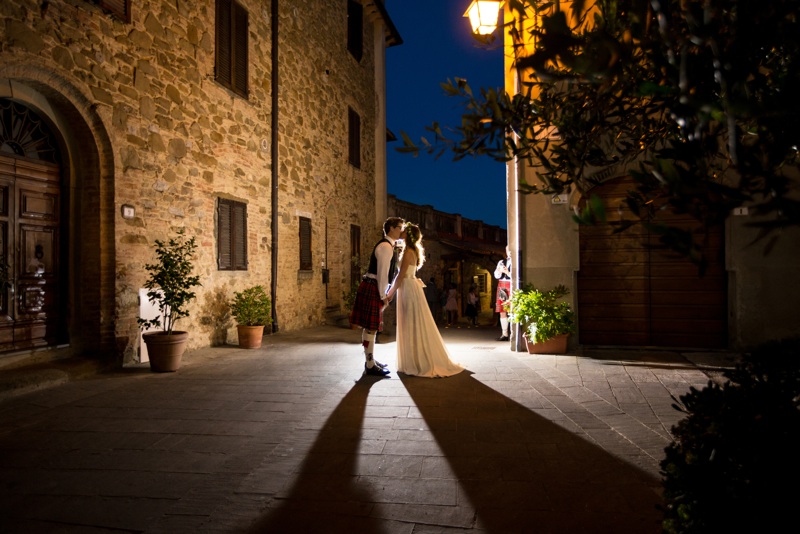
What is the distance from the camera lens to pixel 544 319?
6.89 metres

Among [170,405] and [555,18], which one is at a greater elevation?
[555,18]

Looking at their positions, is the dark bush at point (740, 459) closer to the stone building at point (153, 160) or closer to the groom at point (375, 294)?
the groom at point (375, 294)

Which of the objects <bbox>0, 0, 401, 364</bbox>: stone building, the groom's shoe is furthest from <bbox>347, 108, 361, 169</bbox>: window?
the groom's shoe

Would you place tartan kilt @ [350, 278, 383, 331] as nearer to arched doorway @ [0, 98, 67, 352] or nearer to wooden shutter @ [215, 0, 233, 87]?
arched doorway @ [0, 98, 67, 352]

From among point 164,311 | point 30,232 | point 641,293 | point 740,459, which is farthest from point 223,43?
point 740,459

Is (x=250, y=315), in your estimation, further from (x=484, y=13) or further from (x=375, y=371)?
(x=484, y=13)

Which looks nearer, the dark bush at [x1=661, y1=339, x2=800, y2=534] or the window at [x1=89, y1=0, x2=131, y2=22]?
the dark bush at [x1=661, y1=339, x2=800, y2=534]

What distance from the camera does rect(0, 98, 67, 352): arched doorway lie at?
527 cm

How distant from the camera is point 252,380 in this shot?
5391 mm

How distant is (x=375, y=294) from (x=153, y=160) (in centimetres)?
370

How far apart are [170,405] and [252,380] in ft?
3.69

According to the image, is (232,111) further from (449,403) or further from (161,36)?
(449,403)

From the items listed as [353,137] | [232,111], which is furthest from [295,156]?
[353,137]

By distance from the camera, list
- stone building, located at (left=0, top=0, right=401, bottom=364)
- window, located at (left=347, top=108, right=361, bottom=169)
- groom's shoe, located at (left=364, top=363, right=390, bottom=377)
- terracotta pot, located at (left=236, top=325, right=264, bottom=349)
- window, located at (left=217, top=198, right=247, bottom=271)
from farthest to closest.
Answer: window, located at (left=347, top=108, right=361, bottom=169), window, located at (left=217, top=198, right=247, bottom=271), terracotta pot, located at (left=236, top=325, right=264, bottom=349), groom's shoe, located at (left=364, top=363, right=390, bottom=377), stone building, located at (left=0, top=0, right=401, bottom=364)
